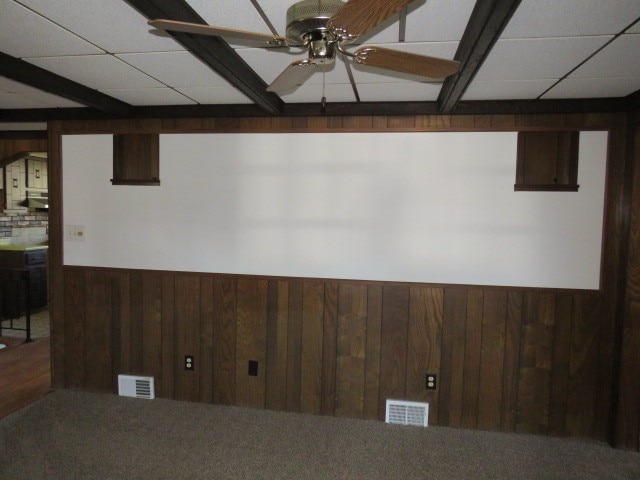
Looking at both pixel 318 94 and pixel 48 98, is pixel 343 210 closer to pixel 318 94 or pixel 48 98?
pixel 318 94

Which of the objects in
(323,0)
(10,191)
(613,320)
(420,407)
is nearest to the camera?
(323,0)

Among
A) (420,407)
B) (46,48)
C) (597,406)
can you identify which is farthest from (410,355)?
(46,48)

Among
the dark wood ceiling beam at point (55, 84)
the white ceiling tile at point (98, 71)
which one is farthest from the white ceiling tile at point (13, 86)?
the white ceiling tile at point (98, 71)

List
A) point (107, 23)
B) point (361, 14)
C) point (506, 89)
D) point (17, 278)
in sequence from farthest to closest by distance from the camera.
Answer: point (17, 278) → point (506, 89) → point (107, 23) → point (361, 14)

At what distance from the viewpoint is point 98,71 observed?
215 centimetres

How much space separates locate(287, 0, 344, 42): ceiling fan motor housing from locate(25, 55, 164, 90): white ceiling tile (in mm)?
1358

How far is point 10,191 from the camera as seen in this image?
5.35 metres

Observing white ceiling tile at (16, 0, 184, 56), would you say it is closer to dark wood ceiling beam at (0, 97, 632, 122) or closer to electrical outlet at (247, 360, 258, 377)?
dark wood ceiling beam at (0, 97, 632, 122)

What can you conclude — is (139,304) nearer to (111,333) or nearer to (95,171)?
(111,333)

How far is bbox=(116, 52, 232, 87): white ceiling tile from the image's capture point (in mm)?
1914

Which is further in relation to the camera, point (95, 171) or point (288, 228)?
point (95, 171)

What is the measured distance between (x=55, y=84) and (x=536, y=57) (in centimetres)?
279

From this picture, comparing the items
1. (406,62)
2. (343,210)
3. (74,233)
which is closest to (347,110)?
(343,210)

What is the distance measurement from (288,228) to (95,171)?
5.68 feet
